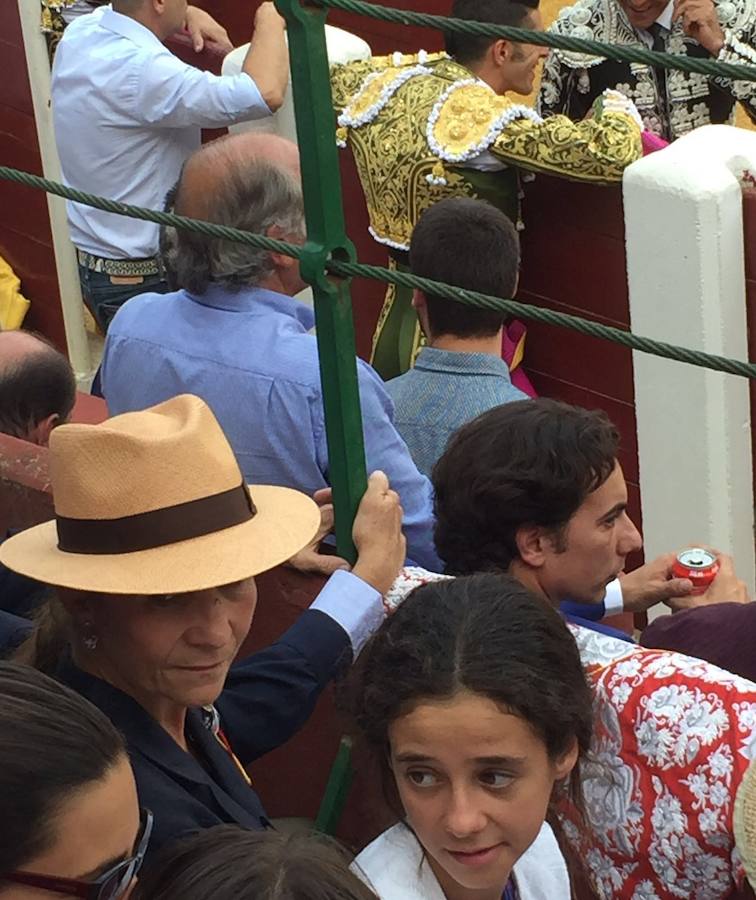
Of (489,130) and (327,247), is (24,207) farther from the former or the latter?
(327,247)

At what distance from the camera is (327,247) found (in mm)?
2312

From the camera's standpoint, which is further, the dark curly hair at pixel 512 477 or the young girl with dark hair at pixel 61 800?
the dark curly hair at pixel 512 477

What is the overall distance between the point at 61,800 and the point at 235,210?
66.9 inches

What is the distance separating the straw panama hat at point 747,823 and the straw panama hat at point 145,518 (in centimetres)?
58

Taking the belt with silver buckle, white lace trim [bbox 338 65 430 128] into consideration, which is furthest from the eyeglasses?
the belt with silver buckle

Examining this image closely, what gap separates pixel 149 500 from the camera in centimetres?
200

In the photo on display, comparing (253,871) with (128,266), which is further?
(128,266)

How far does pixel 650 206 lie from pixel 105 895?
9.92 ft

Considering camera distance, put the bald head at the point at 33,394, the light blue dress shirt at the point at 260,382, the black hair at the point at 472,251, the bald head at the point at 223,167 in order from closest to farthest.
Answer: the light blue dress shirt at the point at 260,382 < the bald head at the point at 223,167 < the bald head at the point at 33,394 < the black hair at the point at 472,251

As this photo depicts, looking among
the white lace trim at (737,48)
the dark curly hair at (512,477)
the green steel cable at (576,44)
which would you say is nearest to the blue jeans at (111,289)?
the white lace trim at (737,48)

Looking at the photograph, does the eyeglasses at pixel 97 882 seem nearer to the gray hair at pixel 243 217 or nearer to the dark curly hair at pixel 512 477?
the dark curly hair at pixel 512 477

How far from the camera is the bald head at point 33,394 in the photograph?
10.5 ft

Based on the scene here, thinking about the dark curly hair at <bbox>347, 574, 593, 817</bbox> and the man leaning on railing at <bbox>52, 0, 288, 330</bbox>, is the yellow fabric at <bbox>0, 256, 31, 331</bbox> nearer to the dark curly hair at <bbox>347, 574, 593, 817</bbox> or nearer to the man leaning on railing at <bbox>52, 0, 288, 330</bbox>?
the man leaning on railing at <bbox>52, 0, 288, 330</bbox>

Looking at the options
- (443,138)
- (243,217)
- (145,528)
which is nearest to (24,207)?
(443,138)
